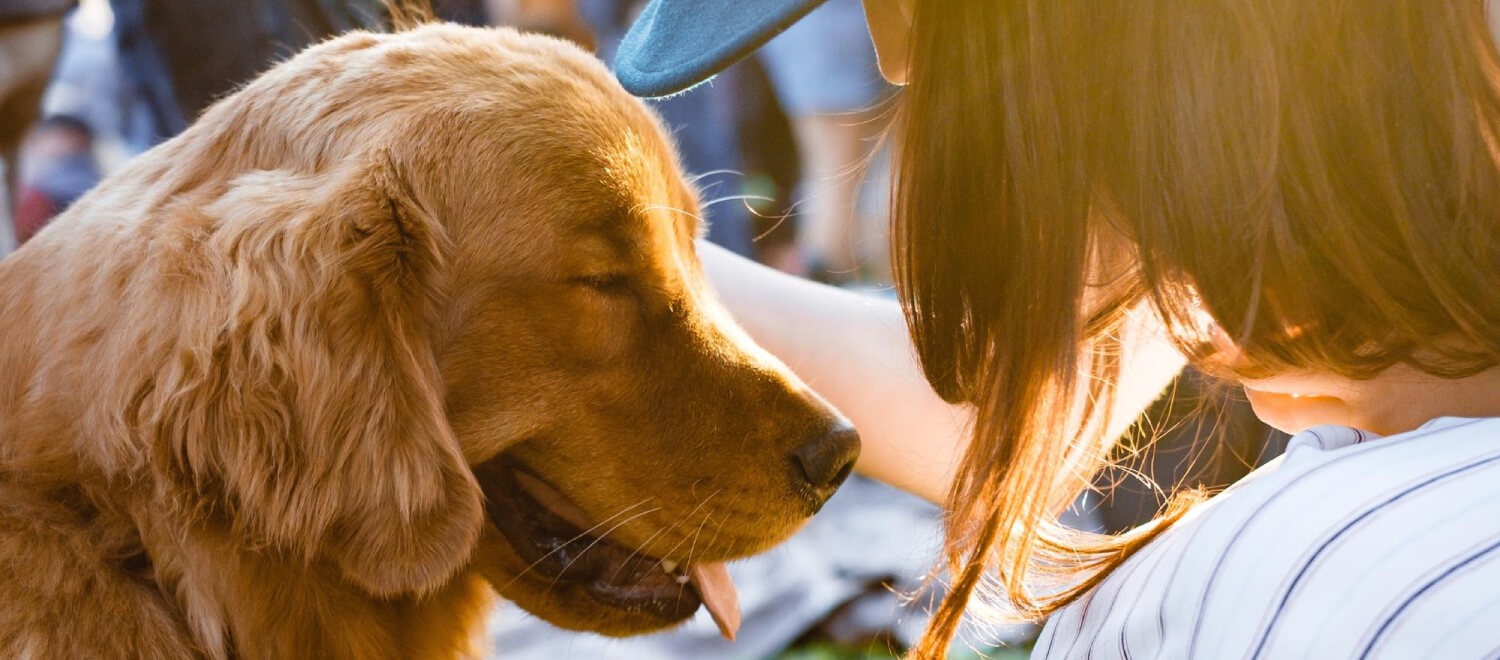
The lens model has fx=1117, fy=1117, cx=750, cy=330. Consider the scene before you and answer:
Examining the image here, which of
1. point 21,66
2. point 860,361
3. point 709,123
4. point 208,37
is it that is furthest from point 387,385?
point 709,123

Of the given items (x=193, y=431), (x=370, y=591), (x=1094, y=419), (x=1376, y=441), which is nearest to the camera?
(x=1376, y=441)

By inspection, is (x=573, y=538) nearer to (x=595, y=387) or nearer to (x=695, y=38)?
(x=595, y=387)

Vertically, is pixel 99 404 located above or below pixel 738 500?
above

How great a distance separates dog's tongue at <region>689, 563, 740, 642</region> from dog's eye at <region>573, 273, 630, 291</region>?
1.68ft

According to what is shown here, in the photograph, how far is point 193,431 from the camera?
1.46 m

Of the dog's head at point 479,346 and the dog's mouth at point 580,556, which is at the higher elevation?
the dog's head at point 479,346

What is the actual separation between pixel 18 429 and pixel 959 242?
130 cm

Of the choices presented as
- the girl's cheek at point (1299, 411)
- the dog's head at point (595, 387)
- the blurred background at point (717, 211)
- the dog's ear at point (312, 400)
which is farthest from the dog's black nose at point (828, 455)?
the girl's cheek at point (1299, 411)

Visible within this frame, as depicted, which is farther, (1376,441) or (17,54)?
(17,54)

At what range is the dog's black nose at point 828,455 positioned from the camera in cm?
188

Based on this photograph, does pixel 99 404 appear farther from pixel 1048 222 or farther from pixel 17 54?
pixel 17 54

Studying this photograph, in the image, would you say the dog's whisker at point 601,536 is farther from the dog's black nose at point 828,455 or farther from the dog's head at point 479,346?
the dog's black nose at point 828,455

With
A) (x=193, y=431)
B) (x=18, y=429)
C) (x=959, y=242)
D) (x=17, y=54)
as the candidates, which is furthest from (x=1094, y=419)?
(x=17, y=54)

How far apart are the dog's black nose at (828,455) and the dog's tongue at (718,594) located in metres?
0.24
